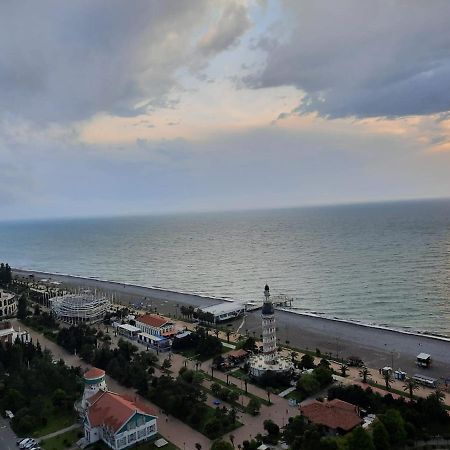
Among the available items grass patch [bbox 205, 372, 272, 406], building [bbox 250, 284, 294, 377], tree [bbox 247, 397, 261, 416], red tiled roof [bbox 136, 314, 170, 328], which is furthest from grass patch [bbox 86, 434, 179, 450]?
red tiled roof [bbox 136, 314, 170, 328]

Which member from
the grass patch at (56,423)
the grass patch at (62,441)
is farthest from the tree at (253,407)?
the grass patch at (56,423)

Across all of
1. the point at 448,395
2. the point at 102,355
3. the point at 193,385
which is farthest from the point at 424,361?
the point at 102,355

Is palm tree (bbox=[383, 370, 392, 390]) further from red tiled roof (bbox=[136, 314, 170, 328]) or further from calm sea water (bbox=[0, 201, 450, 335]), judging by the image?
red tiled roof (bbox=[136, 314, 170, 328])

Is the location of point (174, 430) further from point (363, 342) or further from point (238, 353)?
point (363, 342)

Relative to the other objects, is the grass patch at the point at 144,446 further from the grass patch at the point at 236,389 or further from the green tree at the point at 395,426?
the green tree at the point at 395,426

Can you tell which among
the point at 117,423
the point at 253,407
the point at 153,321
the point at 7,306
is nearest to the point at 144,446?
the point at 117,423

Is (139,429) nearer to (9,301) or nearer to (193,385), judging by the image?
(193,385)
